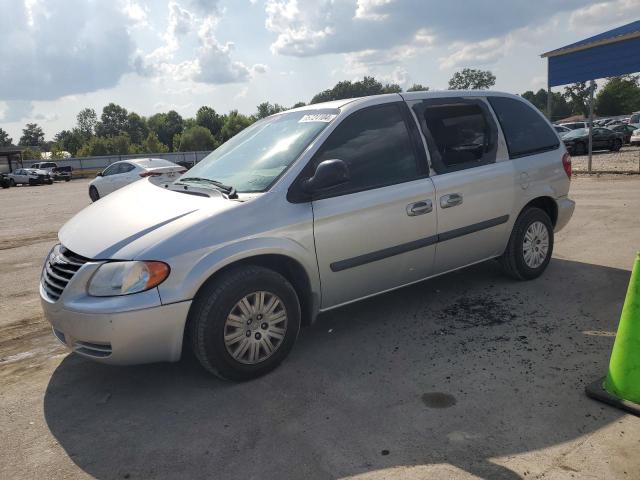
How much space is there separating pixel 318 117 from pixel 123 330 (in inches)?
85.2

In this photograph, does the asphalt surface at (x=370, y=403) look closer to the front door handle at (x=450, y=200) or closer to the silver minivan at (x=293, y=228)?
the silver minivan at (x=293, y=228)

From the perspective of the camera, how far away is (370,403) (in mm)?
3234

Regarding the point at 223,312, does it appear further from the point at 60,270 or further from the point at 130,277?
the point at 60,270

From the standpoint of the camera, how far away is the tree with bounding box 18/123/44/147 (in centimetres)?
14275

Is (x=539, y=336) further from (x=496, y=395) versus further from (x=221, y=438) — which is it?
(x=221, y=438)

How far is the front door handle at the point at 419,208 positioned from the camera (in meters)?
4.17

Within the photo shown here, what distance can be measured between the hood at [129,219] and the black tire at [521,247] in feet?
9.61

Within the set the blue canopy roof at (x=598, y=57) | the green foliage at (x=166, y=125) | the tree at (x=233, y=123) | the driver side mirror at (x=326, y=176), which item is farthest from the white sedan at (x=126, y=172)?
the green foliage at (x=166, y=125)

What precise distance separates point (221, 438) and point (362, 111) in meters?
2.61

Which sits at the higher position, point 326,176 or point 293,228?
point 326,176

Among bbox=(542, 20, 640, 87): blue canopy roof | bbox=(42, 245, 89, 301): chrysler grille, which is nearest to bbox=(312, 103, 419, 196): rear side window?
bbox=(42, 245, 89, 301): chrysler grille

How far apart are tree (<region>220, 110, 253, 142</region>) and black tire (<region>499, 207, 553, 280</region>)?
340ft

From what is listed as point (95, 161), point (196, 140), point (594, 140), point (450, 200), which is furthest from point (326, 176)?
point (196, 140)

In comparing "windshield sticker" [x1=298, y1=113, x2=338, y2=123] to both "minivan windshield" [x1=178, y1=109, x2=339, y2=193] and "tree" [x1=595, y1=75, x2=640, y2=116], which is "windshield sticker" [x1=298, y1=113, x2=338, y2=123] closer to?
"minivan windshield" [x1=178, y1=109, x2=339, y2=193]
